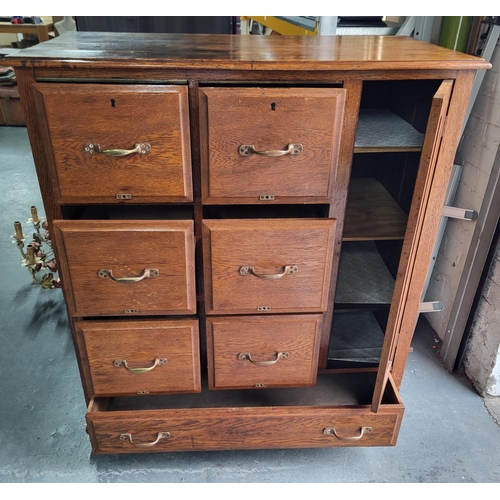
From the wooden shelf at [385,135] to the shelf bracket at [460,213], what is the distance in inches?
20.1

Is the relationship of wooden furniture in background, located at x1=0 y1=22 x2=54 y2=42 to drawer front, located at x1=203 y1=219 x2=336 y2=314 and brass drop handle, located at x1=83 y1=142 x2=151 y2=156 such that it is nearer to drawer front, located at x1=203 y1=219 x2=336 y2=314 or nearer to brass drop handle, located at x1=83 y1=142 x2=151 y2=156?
brass drop handle, located at x1=83 y1=142 x2=151 y2=156

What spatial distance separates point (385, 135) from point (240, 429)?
951mm

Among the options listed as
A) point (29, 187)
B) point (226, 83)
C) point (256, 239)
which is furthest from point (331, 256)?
point (29, 187)

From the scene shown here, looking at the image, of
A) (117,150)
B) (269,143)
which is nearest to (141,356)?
(117,150)

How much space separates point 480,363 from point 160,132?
1.48m

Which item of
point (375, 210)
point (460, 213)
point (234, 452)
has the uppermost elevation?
point (375, 210)

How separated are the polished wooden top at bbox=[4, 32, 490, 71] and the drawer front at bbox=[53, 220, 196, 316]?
37 centimetres

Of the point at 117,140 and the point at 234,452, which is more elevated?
the point at 117,140

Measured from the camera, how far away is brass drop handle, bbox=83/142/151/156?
105cm

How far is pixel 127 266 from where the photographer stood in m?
1.19

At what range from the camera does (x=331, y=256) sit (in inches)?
48.4

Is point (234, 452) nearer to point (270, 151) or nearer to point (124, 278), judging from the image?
point (124, 278)

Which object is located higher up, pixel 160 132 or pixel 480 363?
pixel 160 132
